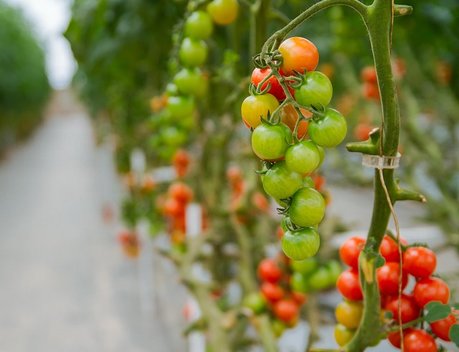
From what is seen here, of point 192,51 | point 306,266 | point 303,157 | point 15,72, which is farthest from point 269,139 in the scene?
point 15,72

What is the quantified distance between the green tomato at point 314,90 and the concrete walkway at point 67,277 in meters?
2.44

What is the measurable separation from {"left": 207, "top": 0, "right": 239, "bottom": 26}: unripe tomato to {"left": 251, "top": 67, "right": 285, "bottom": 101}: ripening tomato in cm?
32

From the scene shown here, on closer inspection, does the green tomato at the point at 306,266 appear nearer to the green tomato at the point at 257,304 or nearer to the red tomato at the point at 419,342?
the green tomato at the point at 257,304

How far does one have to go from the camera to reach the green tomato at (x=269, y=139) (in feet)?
1.34

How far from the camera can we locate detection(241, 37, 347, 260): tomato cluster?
0.41 m

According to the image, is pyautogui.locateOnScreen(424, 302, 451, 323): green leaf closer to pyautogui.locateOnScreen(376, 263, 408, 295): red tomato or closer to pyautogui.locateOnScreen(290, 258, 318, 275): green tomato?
pyautogui.locateOnScreen(376, 263, 408, 295): red tomato

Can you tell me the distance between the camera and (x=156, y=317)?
3076 millimetres

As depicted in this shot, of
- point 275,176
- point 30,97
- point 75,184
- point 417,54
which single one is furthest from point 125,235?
point 30,97

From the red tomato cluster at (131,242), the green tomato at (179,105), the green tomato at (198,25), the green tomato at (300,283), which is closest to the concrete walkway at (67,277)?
the red tomato cluster at (131,242)

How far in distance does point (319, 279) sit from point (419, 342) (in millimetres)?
492

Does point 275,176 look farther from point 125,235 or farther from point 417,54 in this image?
point 125,235

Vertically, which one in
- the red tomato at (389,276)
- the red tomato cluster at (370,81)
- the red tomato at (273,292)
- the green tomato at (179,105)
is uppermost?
the red tomato cluster at (370,81)

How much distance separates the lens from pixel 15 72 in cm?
980

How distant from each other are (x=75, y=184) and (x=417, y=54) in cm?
594
